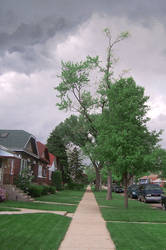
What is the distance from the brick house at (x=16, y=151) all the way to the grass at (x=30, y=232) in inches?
404

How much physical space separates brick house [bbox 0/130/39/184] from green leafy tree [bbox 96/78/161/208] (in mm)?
6932

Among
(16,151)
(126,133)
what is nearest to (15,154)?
(16,151)

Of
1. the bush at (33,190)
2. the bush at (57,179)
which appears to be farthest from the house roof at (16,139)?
the bush at (57,179)

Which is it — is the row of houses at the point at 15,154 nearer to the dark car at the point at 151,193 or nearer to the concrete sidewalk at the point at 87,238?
the concrete sidewalk at the point at 87,238

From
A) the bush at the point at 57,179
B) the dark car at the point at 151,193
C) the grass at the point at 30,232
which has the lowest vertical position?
the grass at the point at 30,232

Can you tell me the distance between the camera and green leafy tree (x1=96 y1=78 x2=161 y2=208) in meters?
16.5

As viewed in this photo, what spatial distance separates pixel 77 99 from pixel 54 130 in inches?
1245

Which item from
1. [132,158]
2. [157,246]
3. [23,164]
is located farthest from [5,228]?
[23,164]

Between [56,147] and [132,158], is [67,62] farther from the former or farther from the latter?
[56,147]

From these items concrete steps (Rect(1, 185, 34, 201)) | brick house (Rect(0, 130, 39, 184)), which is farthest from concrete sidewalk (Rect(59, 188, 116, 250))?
brick house (Rect(0, 130, 39, 184))

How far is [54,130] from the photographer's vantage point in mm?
60188

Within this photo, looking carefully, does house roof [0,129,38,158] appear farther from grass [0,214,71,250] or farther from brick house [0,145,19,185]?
grass [0,214,71,250]

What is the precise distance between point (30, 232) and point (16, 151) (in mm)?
16334

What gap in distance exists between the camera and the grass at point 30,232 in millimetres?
7031
